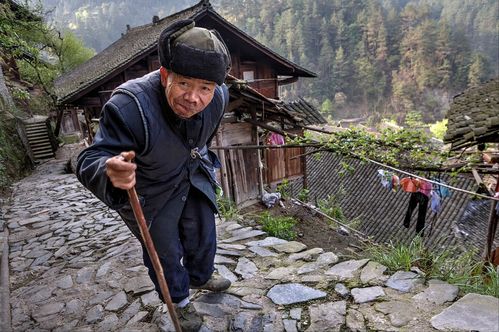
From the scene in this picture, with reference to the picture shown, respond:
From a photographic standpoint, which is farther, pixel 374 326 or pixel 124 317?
pixel 124 317

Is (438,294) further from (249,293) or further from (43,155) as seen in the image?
(43,155)

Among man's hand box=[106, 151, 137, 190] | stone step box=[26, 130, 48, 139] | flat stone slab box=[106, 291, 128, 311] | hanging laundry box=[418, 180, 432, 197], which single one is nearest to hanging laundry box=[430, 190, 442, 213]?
hanging laundry box=[418, 180, 432, 197]

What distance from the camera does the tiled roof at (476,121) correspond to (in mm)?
4957

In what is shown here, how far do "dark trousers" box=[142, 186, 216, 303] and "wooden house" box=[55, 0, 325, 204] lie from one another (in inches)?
147

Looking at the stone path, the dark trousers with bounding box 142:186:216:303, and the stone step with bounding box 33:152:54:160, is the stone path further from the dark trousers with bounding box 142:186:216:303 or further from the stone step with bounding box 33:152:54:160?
the stone step with bounding box 33:152:54:160

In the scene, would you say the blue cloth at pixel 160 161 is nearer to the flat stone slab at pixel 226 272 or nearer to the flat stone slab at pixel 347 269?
the flat stone slab at pixel 226 272

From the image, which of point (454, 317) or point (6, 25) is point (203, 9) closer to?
point (6, 25)

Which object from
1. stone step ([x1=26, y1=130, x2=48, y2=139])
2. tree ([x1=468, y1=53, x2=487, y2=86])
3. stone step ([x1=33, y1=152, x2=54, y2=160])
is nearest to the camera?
stone step ([x1=33, y1=152, x2=54, y2=160])

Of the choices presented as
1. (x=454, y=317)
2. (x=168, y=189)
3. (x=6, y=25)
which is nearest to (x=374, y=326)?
(x=454, y=317)

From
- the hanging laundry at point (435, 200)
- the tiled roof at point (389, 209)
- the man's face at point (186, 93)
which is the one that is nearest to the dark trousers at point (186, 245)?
the man's face at point (186, 93)

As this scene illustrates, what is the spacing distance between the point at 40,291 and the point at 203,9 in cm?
907

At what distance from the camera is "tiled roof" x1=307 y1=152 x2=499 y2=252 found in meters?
13.5

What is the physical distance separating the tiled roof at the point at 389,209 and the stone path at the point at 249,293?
8518 mm

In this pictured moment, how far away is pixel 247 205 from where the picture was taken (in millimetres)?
9320
